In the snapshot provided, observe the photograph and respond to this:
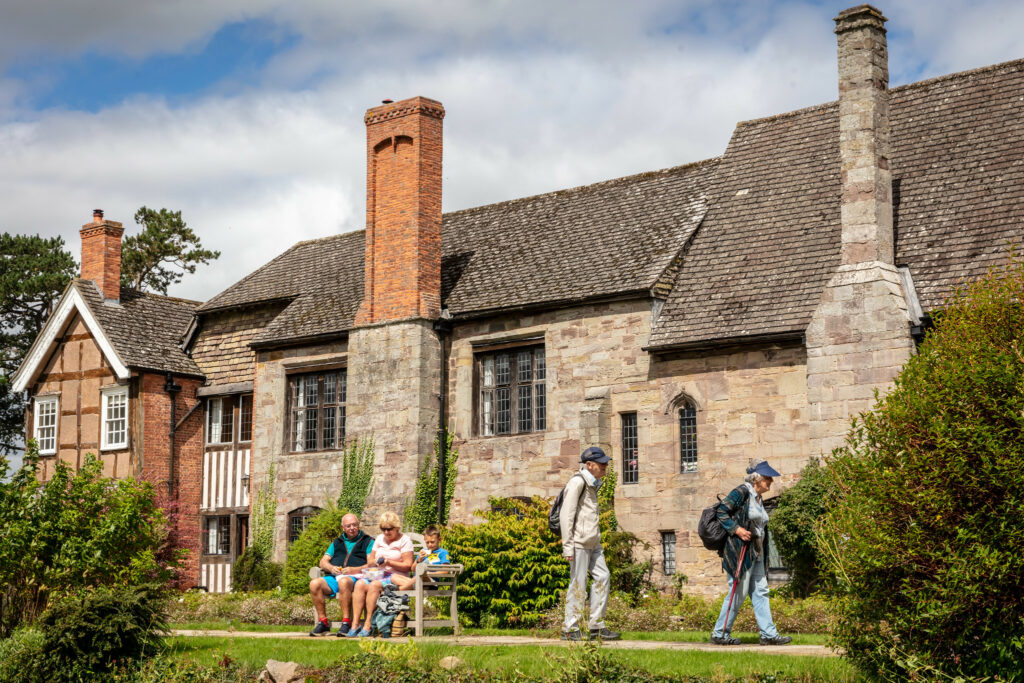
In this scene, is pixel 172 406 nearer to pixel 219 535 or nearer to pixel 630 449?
pixel 219 535

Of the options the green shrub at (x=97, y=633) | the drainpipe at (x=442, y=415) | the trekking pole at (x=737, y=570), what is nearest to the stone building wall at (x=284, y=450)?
the drainpipe at (x=442, y=415)

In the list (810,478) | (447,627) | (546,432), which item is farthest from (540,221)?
(447,627)

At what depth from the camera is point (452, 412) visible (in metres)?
25.1

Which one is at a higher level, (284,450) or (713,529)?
(284,450)

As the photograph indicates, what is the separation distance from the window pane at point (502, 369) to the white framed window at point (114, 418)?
10.6 meters

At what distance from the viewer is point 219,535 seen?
29938 millimetres

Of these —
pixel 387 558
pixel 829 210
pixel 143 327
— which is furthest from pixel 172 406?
pixel 829 210

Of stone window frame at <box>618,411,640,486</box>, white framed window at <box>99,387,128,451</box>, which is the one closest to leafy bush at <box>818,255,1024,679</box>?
stone window frame at <box>618,411,640,486</box>

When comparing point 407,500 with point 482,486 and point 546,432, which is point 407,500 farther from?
point 546,432

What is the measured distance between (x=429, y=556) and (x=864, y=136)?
33.8ft

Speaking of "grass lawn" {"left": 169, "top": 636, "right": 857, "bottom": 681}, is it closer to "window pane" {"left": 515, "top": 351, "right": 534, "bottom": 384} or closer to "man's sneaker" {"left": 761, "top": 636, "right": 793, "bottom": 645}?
"man's sneaker" {"left": 761, "top": 636, "right": 793, "bottom": 645}

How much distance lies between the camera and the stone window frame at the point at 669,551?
2142cm

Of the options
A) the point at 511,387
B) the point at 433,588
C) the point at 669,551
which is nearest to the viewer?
the point at 433,588

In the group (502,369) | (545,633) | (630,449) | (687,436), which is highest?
(502,369)
